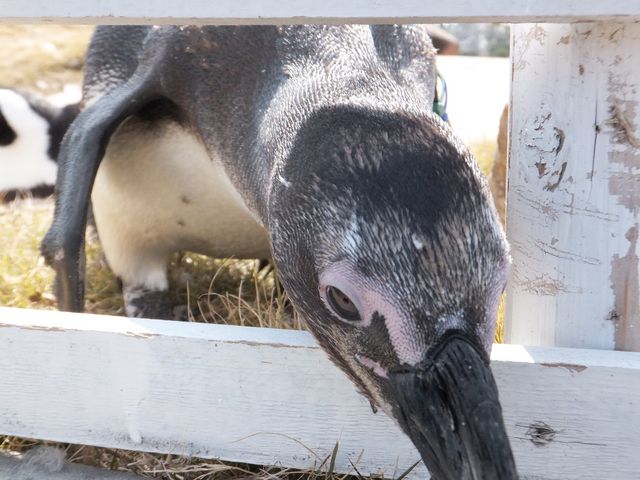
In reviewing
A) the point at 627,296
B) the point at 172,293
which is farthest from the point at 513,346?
the point at 172,293

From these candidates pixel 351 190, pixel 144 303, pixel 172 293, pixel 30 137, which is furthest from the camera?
pixel 30 137

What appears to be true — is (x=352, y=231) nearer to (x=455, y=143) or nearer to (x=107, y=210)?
(x=455, y=143)

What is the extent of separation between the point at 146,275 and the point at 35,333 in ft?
4.02

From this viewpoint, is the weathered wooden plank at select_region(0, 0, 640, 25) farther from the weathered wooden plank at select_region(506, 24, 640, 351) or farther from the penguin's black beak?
the penguin's black beak

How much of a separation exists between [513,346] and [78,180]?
4.24ft

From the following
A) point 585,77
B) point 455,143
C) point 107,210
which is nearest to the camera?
point 455,143

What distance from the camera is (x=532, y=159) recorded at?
1.82m

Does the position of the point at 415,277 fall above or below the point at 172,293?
above

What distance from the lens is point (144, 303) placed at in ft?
10.2

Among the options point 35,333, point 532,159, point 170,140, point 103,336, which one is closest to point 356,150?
point 532,159

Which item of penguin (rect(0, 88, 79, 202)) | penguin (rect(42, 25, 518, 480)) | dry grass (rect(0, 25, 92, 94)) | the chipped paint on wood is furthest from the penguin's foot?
dry grass (rect(0, 25, 92, 94))

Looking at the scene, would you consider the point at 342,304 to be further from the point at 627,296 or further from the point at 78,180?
the point at 78,180

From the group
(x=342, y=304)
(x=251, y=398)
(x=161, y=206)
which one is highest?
(x=342, y=304)

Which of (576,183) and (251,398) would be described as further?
(251,398)
